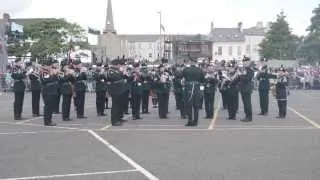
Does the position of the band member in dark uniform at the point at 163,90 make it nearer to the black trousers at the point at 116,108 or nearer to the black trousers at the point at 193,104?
the black trousers at the point at 116,108

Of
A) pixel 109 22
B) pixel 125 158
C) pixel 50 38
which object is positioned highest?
pixel 109 22

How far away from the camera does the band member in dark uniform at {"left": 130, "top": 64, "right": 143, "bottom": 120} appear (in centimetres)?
2072

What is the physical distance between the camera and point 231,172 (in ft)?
33.2

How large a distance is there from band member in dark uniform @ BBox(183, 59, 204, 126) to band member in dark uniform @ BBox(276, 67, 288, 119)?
4339 mm

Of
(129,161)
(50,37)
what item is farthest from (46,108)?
(50,37)

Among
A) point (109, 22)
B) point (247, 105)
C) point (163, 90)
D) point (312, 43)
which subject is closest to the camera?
point (247, 105)

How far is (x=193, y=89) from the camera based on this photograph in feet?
59.5

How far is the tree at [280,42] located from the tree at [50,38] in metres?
32.2

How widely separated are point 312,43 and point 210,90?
77.0 meters

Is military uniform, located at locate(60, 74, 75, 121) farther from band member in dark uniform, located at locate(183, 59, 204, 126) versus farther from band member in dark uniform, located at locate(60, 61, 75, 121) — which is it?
band member in dark uniform, located at locate(183, 59, 204, 126)

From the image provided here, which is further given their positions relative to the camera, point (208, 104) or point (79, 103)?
point (208, 104)

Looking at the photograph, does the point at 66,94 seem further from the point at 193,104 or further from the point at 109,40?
the point at 109,40

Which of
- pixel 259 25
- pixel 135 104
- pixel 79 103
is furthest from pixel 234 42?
pixel 79 103

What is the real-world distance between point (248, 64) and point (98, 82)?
4.75 meters
